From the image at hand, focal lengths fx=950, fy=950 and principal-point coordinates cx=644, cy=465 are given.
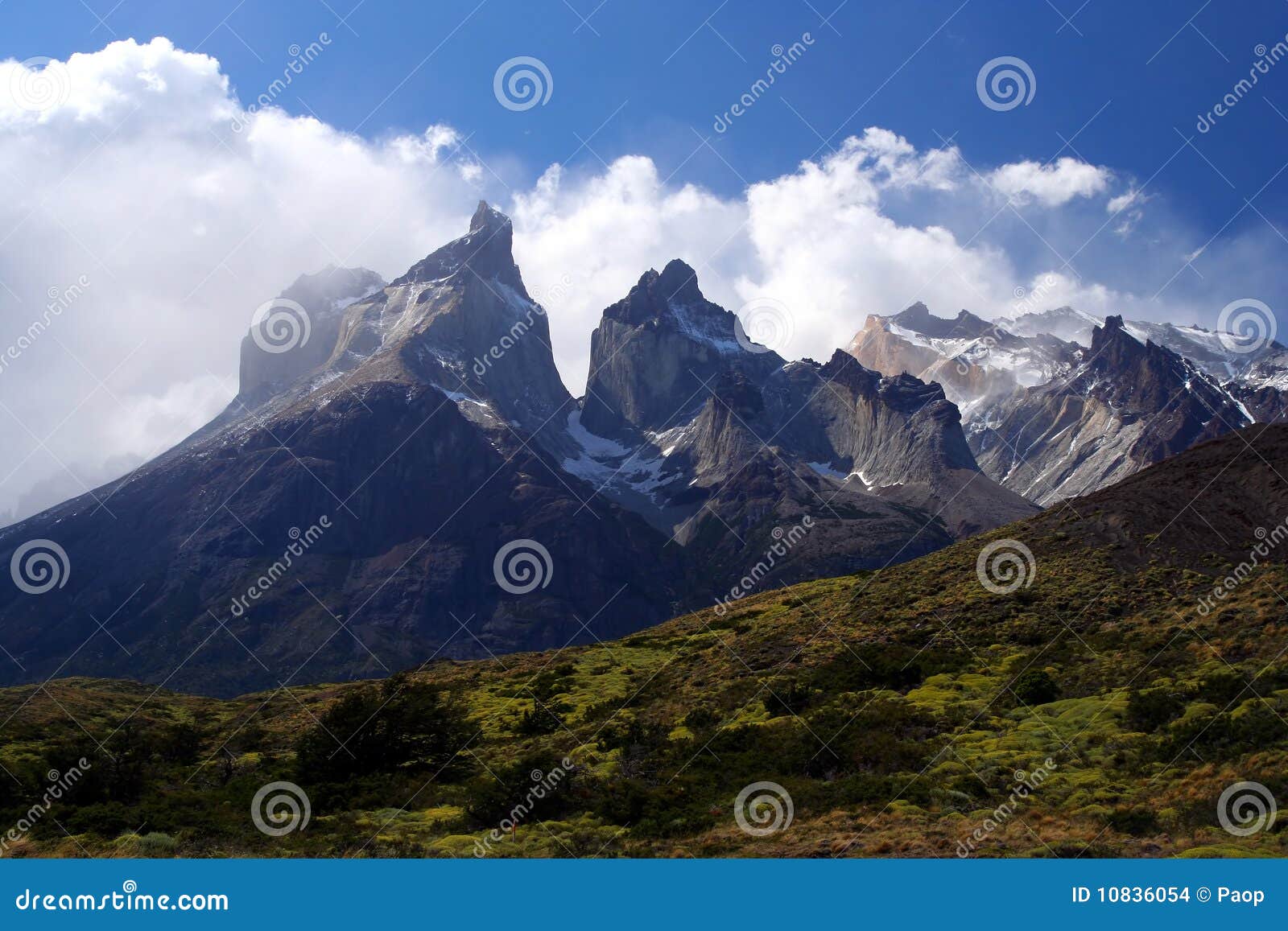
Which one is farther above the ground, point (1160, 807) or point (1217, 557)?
point (1217, 557)

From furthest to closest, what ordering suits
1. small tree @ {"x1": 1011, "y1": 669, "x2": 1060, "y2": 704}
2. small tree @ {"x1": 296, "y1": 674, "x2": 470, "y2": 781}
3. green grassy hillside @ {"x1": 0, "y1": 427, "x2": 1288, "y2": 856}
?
small tree @ {"x1": 1011, "y1": 669, "x2": 1060, "y2": 704} < small tree @ {"x1": 296, "y1": 674, "x2": 470, "y2": 781} < green grassy hillside @ {"x1": 0, "y1": 427, "x2": 1288, "y2": 856}

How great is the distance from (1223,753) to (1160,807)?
19.0ft

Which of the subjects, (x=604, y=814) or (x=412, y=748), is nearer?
(x=604, y=814)

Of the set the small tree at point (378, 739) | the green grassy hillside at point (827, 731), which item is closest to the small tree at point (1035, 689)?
the green grassy hillside at point (827, 731)

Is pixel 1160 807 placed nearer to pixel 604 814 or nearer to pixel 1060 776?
pixel 1060 776

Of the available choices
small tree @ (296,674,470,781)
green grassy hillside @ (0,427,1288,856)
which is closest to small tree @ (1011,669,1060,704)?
green grassy hillside @ (0,427,1288,856)

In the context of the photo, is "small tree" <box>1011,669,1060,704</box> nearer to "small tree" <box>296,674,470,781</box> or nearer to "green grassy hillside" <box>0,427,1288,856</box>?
"green grassy hillside" <box>0,427,1288,856</box>

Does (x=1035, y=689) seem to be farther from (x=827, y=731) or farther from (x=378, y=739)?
(x=378, y=739)

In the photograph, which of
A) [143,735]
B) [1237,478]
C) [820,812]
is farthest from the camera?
[1237,478]

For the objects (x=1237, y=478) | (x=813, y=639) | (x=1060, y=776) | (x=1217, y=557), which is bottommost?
(x=1060, y=776)

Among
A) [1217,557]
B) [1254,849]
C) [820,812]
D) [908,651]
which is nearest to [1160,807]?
[1254,849]

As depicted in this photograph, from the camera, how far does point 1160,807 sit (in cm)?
3272

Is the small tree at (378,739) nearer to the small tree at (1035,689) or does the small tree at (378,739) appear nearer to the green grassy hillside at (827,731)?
the green grassy hillside at (827,731)

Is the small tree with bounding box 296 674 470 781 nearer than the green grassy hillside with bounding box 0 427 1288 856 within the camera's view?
No
